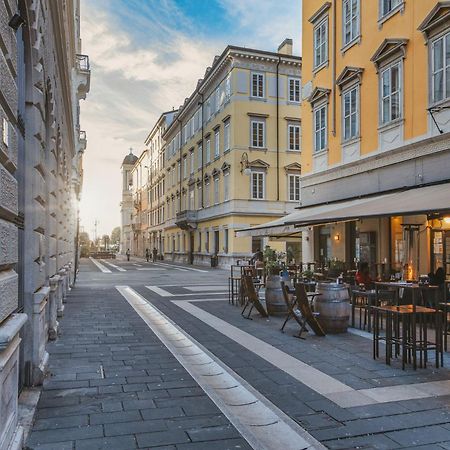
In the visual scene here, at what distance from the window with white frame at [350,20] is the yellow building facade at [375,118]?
34 mm

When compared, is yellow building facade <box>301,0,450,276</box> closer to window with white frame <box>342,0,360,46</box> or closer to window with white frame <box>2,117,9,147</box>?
window with white frame <box>342,0,360,46</box>

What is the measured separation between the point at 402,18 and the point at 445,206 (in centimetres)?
815

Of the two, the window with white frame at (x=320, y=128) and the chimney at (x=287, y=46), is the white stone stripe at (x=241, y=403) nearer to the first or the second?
the window with white frame at (x=320, y=128)

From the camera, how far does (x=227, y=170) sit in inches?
1441

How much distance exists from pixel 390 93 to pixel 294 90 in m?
23.0

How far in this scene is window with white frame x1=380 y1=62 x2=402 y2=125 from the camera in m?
14.5

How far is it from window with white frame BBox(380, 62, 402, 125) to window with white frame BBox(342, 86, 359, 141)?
4.72 ft

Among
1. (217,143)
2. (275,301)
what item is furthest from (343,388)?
(217,143)

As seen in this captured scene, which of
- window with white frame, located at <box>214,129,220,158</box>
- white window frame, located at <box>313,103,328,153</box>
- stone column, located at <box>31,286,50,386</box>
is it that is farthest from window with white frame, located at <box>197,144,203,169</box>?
stone column, located at <box>31,286,50,386</box>

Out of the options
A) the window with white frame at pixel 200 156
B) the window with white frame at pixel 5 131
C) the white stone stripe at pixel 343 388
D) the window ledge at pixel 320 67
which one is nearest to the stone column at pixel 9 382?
the window with white frame at pixel 5 131

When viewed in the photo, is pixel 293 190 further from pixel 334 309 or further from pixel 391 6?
pixel 334 309

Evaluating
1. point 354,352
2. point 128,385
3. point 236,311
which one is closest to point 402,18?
point 236,311

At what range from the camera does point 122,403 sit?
4.91m

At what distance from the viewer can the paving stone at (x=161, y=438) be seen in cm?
394
